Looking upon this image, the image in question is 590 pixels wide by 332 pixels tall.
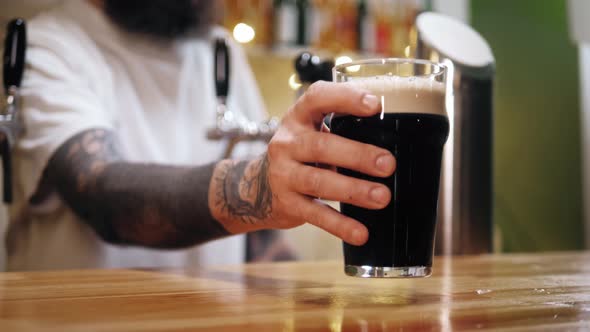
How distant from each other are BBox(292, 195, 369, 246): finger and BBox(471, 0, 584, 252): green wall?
2.10m

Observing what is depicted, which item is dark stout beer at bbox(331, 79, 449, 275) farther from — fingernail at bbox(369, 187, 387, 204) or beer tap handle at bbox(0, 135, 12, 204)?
beer tap handle at bbox(0, 135, 12, 204)

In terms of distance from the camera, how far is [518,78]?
2738 millimetres

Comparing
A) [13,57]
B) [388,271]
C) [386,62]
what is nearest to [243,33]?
[13,57]

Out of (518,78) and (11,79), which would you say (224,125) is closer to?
(11,79)

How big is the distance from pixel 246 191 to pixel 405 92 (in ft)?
1.13

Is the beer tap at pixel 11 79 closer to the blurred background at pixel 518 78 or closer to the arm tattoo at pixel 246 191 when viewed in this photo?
the arm tattoo at pixel 246 191

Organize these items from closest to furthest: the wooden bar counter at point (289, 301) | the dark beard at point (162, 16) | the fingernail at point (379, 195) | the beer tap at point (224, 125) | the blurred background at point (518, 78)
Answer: the wooden bar counter at point (289, 301) < the fingernail at point (379, 195) < the beer tap at point (224, 125) < the dark beard at point (162, 16) < the blurred background at point (518, 78)

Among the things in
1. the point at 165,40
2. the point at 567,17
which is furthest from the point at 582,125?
the point at 165,40

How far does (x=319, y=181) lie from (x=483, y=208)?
82 centimetres

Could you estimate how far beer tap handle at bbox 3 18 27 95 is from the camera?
1265mm

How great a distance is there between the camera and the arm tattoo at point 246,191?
0.86 m

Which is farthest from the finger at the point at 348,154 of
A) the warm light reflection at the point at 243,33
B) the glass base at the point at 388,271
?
the warm light reflection at the point at 243,33

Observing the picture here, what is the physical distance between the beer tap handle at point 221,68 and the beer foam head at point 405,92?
0.84 meters

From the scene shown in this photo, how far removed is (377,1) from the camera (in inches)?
112
